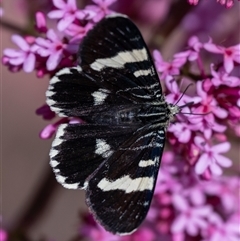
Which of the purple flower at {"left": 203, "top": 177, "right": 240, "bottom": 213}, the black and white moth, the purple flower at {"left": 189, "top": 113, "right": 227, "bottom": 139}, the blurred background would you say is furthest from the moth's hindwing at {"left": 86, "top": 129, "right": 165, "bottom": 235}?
the blurred background

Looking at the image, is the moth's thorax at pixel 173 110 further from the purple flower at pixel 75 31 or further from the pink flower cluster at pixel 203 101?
the purple flower at pixel 75 31

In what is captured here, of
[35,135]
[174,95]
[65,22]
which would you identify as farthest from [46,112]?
[35,135]

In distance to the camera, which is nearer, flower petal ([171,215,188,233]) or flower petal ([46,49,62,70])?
flower petal ([46,49,62,70])

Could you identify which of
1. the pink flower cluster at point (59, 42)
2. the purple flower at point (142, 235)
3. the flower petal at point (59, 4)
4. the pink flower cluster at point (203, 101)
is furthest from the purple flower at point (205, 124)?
the purple flower at point (142, 235)

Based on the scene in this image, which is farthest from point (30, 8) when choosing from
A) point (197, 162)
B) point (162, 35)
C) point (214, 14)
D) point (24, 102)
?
point (24, 102)

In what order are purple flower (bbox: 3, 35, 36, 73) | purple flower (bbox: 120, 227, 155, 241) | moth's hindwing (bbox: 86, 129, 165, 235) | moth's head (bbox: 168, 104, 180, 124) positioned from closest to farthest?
moth's hindwing (bbox: 86, 129, 165, 235), moth's head (bbox: 168, 104, 180, 124), purple flower (bbox: 3, 35, 36, 73), purple flower (bbox: 120, 227, 155, 241)

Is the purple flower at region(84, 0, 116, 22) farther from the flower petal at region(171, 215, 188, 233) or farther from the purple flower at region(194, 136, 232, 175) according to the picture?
the flower petal at region(171, 215, 188, 233)

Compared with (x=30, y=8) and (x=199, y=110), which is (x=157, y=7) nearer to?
(x=30, y=8)
